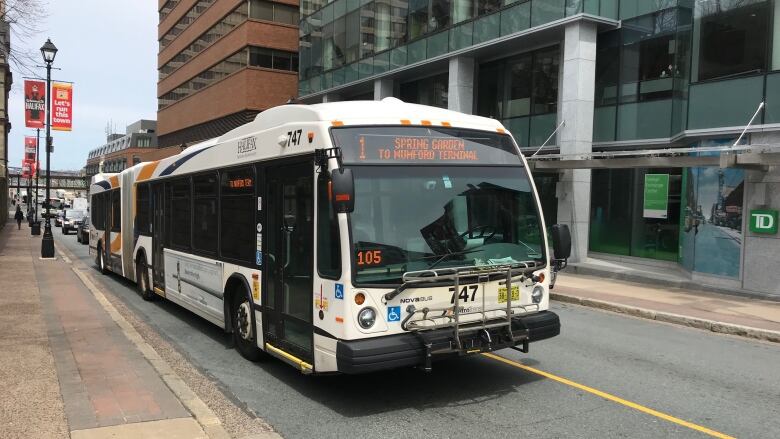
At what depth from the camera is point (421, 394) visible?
594 centimetres

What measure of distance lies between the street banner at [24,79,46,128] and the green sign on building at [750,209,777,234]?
2290 centimetres

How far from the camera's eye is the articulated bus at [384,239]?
203 inches

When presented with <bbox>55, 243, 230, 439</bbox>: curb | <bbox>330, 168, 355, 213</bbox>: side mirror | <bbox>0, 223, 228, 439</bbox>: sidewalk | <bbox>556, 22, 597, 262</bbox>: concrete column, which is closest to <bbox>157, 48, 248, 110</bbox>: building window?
<bbox>556, 22, 597, 262</bbox>: concrete column

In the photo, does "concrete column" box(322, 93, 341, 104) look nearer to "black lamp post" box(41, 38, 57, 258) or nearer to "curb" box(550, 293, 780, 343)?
"black lamp post" box(41, 38, 57, 258)

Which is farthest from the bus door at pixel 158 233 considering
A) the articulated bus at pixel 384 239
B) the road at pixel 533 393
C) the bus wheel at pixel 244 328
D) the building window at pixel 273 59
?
the building window at pixel 273 59

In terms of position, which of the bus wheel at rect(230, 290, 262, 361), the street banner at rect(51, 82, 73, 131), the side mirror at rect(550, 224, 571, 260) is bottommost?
the bus wheel at rect(230, 290, 262, 361)

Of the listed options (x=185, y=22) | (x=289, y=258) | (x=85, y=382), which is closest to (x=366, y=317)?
(x=289, y=258)

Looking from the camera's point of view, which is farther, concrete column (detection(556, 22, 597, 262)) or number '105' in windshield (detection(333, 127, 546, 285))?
concrete column (detection(556, 22, 597, 262))

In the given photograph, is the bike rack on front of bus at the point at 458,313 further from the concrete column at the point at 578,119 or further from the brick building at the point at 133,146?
the brick building at the point at 133,146

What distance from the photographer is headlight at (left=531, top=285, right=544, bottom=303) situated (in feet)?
20.1

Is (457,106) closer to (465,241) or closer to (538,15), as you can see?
(538,15)

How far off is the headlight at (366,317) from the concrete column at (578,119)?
1434 cm

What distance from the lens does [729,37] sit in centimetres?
1441

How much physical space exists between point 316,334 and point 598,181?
16.2 meters
